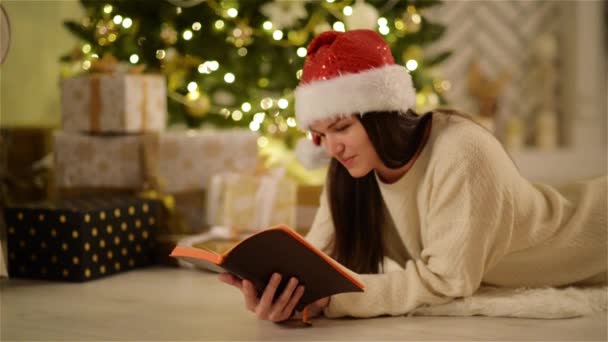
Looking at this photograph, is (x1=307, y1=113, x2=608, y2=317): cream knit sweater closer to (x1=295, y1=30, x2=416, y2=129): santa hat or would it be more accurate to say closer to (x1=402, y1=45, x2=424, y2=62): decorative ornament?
(x1=295, y1=30, x2=416, y2=129): santa hat

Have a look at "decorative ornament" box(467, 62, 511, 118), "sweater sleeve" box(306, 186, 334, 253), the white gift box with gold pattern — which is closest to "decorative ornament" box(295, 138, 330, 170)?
"sweater sleeve" box(306, 186, 334, 253)

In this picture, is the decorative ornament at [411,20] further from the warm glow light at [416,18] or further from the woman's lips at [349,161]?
the woman's lips at [349,161]

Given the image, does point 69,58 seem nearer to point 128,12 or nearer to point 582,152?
point 128,12

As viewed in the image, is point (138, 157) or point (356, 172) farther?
point (138, 157)

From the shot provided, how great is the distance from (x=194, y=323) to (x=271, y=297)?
0.25 m

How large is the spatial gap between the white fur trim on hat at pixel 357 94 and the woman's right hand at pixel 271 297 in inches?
13.8

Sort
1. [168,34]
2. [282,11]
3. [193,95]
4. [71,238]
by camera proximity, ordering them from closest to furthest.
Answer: [71,238] → [282,11] → [168,34] → [193,95]

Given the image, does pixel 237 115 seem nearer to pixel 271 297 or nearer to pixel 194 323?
pixel 194 323

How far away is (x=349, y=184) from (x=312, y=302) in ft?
1.07

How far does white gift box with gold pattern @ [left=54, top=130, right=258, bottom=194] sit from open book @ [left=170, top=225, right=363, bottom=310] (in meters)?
1.10

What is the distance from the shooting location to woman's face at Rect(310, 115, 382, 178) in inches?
62.1

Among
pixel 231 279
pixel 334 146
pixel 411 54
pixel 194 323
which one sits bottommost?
pixel 194 323

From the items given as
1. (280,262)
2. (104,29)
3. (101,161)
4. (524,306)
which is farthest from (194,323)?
(104,29)

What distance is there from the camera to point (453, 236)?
5.05ft
